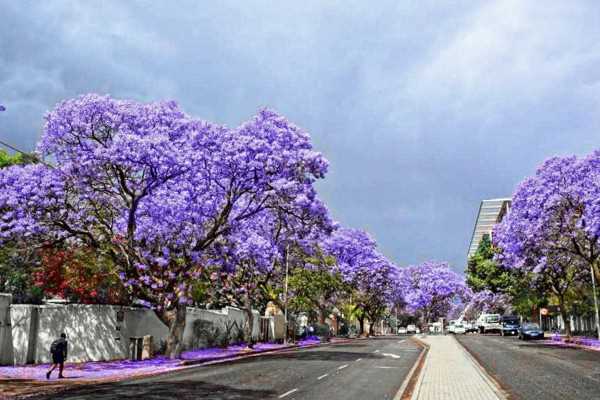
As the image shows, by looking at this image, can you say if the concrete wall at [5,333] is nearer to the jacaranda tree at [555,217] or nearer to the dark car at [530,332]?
the jacaranda tree at [555,217]

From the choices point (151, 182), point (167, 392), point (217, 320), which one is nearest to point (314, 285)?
point (217, 320)

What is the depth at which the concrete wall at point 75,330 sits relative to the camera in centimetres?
Answer: 2475

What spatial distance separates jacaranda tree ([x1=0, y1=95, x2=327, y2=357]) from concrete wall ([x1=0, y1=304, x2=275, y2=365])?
1.64m

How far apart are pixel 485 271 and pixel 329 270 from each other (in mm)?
36772

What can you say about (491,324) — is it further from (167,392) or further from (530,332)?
(167,392)

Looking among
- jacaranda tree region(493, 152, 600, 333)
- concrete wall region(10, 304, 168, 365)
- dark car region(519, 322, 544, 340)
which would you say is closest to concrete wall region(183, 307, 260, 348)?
concrete wall region(10, 304, 168, 365)

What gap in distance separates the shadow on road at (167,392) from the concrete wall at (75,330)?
28.2ft

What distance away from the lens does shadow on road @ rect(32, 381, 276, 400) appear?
14.9 metres

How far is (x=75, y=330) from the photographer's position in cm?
2683

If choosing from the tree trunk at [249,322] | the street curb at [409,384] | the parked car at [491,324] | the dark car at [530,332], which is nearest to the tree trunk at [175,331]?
the street curb at [409,384]

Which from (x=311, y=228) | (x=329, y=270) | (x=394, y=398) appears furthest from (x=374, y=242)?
(x=394, y=398)

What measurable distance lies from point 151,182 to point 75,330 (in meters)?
7.09

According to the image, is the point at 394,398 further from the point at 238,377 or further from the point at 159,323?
the point at 159,323

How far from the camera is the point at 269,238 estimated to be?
139 ft
